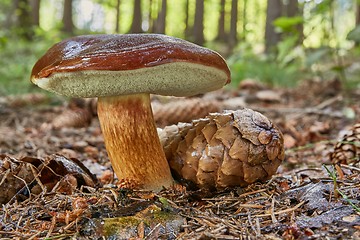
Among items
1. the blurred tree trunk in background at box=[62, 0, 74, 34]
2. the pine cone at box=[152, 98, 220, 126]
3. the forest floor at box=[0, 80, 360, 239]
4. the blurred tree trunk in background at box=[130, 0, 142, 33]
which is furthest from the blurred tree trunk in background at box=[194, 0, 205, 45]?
the forest floor at box=[0, 80, 360, 239]

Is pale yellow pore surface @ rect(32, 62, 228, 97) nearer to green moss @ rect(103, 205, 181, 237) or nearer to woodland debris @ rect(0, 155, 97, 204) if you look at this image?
woodland debris @ rect(0, 155, 97, 204)

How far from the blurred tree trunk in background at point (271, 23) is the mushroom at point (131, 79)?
8769 mm

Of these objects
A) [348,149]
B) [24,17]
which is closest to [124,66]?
[348,149]

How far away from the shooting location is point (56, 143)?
358cm

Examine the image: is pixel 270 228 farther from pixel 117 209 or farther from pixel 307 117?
pixel 307 117

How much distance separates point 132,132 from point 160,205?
493mm

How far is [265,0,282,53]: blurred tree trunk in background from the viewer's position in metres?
10.2

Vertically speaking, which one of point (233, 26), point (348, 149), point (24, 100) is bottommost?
point (24, 100)

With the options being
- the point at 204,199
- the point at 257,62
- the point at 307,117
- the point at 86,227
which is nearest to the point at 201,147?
the point at 204,199

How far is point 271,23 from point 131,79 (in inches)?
358

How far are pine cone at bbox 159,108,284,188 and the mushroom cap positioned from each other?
264 millimetres

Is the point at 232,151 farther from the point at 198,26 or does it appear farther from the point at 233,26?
the point at 233,26

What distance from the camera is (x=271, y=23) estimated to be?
10023 mm

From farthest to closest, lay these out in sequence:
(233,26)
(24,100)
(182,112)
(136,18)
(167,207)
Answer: (233,26)
(136,18)
(24,100)
(182,112)
(167,207)
